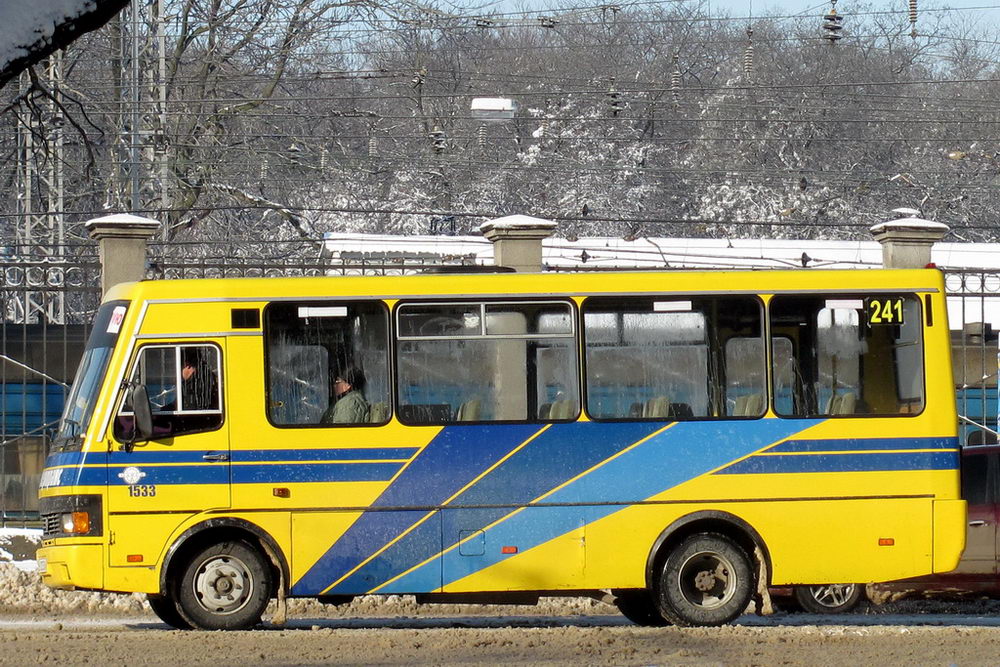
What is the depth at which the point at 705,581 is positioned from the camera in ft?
37.1

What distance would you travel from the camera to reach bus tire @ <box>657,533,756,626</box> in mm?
11227

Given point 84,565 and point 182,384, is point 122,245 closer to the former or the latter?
point 182,384

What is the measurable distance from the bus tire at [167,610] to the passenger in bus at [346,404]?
6.43 feet

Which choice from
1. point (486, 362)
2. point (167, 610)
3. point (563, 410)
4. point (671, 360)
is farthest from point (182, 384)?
point (671, 360)

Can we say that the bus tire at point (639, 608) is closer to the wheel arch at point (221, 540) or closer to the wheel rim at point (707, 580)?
the wheel rim at point (707, 580)

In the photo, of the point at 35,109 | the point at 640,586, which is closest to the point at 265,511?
the point at 640,586

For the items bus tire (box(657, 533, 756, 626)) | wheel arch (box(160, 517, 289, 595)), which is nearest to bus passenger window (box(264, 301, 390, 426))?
wheel arch (box(160, 517, 289, 595))

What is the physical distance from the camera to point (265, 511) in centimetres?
1082

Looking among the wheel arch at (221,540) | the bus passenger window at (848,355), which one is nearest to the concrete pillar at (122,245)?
the wheel arch at (221,540)

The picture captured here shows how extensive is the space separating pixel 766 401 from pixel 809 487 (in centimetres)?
74

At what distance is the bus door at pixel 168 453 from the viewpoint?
1066cm

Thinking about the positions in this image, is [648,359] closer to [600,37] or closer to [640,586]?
[640,586]

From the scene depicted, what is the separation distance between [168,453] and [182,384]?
1.75 ft

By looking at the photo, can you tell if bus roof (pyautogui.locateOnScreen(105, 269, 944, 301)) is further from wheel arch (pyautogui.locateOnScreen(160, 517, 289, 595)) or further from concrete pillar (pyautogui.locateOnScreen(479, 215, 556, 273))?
concrete pillar (pyautogui.locateOnScreen(479, 215, 556, 273))
